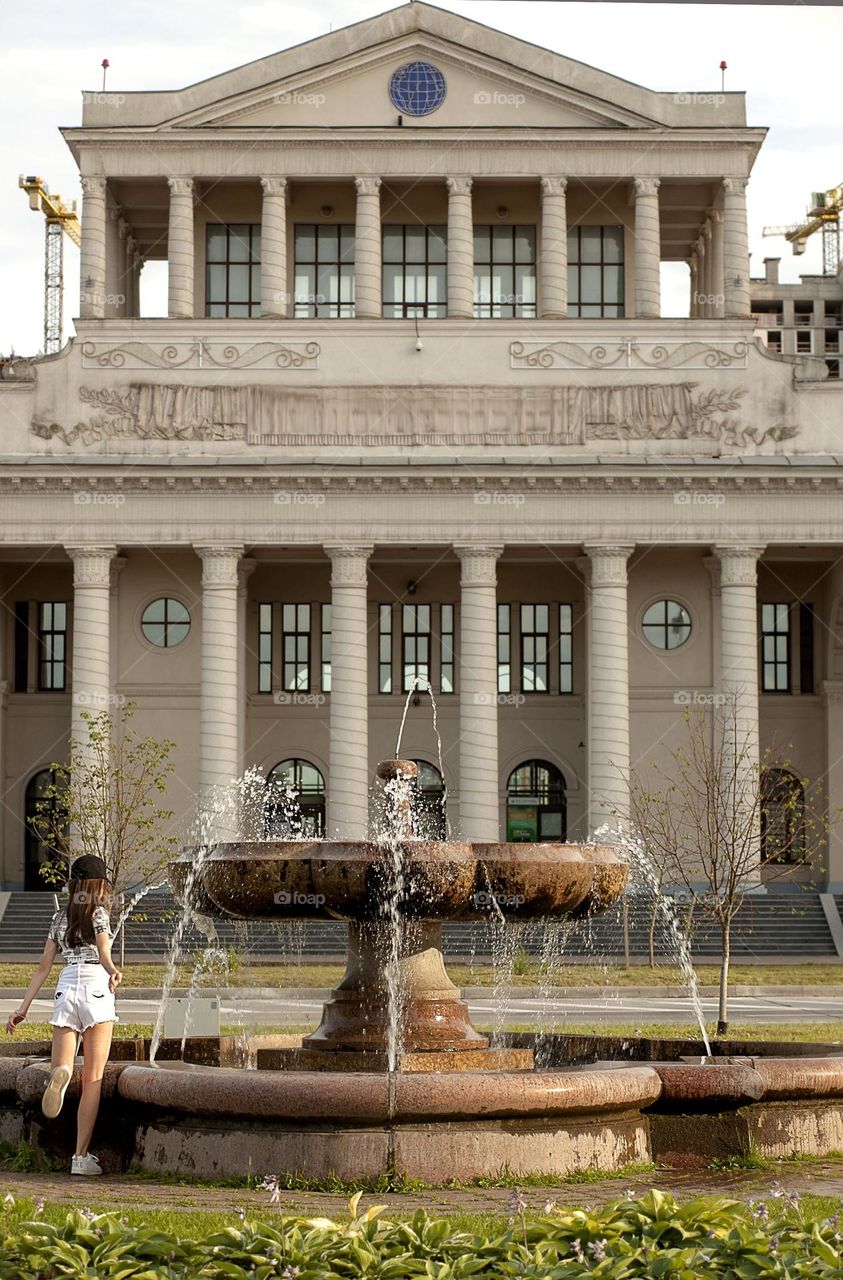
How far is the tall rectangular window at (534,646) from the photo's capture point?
59.5 metres

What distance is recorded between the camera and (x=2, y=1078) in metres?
13.0

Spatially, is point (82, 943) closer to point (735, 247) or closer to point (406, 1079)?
point (406, 1079)

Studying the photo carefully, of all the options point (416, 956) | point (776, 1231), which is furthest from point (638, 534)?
point (776, 1231)

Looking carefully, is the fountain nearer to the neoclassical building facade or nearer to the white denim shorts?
the white denim shorts

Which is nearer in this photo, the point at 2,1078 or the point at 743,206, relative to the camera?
the point at 2,1078

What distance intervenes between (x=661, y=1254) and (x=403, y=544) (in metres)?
45.4

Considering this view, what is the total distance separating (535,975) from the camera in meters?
41.4

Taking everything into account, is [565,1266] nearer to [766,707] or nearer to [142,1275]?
[142,1275]

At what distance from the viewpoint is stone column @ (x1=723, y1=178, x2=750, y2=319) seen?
186ft

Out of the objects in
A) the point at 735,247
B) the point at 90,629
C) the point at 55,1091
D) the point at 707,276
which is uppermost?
the point at 707,276

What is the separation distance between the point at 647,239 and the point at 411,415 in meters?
9.66

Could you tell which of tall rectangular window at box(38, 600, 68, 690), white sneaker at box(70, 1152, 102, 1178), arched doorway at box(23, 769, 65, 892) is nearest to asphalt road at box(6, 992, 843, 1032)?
white sneaker at box(70, 1152, 102, 1178)

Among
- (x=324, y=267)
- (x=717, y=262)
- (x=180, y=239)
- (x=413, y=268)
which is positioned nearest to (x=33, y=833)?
(x=180, y=239)

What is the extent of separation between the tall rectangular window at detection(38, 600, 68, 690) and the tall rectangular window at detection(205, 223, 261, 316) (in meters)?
10.8
